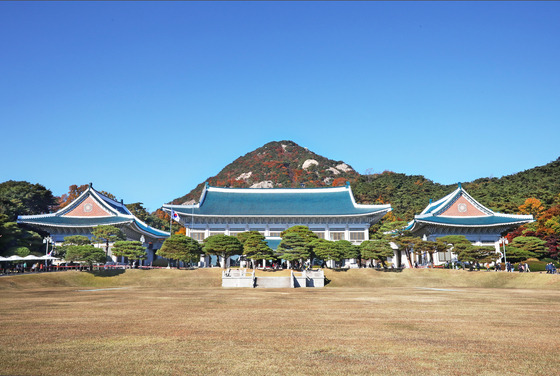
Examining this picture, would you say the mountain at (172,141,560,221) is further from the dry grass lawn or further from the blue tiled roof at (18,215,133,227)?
the dry grass lawn

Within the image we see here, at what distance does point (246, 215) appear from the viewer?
53406 mm

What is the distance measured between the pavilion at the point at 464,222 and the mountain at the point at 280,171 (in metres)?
80.1

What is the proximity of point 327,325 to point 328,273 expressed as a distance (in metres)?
29.7

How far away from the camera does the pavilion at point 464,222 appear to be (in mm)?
51312

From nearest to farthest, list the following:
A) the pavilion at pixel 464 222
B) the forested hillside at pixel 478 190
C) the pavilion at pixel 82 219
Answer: the pavilion at pixel 464 222 < the pavilion at pixel 82 219 < the forested hillside at pixel 478 190

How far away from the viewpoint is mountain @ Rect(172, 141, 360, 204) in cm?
14562

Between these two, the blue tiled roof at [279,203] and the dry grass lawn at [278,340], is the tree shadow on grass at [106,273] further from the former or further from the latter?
the dry grass lawn at [278,340]

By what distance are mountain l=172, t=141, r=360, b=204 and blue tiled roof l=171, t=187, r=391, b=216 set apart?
73407 mm

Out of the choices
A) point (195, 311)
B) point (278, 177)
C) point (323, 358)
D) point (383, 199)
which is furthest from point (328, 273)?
point (278, 177)

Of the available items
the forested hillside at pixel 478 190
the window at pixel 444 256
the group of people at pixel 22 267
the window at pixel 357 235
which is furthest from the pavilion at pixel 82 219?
the forested hillside at pixel 478 190

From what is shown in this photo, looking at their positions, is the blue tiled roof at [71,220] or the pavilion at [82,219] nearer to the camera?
the blue tiled roof at [71,220]

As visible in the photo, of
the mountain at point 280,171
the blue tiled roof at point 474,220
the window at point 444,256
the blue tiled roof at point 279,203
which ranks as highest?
the mountain at point 280,171

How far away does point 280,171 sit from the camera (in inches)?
6083

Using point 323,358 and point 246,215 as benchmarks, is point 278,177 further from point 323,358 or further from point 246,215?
point 323,358
